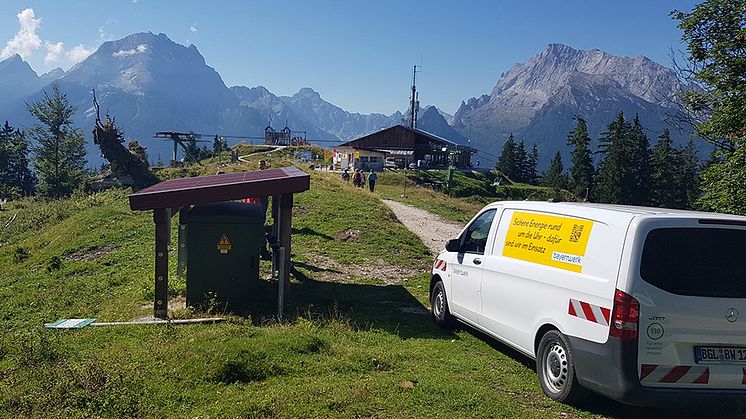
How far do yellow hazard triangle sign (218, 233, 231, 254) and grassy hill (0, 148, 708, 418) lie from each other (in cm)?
115

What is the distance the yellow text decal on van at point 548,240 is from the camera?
5.89 meters

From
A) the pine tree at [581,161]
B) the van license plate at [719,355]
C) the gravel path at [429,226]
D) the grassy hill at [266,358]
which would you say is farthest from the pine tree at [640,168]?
the van license plate at [719,355]

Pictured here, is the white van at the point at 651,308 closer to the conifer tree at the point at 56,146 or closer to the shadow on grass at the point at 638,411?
the shadow on grass at the point at 638,411

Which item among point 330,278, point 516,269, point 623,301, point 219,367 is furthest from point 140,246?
point 623,301

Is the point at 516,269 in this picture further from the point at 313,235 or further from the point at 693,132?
the point at 693,132

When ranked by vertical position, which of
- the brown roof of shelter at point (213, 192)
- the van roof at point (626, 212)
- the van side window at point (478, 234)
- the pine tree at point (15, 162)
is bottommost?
the pine tree at point (15, 162)

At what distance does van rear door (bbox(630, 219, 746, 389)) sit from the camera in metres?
5.08

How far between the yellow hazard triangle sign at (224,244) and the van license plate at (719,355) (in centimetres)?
708

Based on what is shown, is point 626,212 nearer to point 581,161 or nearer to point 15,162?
point 581,161

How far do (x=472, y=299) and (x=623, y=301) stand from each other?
304 cm

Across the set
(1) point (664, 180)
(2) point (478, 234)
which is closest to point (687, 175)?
(1) point (664, 180)

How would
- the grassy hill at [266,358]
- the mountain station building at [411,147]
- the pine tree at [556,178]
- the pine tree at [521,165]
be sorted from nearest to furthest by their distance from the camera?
the grassy hill at [266,358], the mountain station building at [411,147], the pine tree at [556,178], the pine tree at [521,165]

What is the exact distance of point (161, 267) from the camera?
927 cm

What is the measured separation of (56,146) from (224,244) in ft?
164
